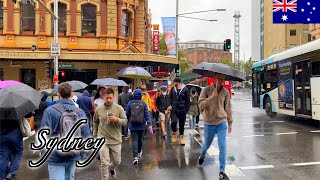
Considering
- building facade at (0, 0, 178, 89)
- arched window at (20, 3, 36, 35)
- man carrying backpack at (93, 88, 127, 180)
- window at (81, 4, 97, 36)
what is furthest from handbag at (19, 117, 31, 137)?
arched window at (20, 3, 36, 35)

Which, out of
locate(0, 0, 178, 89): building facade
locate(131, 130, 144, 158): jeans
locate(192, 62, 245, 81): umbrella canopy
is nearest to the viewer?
locate(192, 62, 245, 81): umbrella canopy

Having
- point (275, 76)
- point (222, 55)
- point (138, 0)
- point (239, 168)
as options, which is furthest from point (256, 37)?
point (239, 168)

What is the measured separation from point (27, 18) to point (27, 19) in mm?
69

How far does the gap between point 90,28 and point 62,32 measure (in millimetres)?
1989

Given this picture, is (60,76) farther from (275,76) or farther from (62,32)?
(275,76)

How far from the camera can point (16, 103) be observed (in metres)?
5.61

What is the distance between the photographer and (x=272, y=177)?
24.4ft

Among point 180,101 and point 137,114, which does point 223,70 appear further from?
point 180,101

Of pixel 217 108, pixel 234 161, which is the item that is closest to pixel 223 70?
pixel 217 108

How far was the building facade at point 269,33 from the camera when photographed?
86.8 metres

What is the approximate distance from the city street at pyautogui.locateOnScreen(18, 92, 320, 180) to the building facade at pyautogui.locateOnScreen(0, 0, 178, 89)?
15014 millimetres

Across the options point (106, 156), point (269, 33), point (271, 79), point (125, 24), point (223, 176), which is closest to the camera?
point (106, 156)

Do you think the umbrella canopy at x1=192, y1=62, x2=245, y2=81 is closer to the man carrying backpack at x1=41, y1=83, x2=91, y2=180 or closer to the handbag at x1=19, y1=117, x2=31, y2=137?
the man carrying backpack at x1=41, y1=83, x2=91, y2=180

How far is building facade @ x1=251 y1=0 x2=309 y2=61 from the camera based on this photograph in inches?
3415
